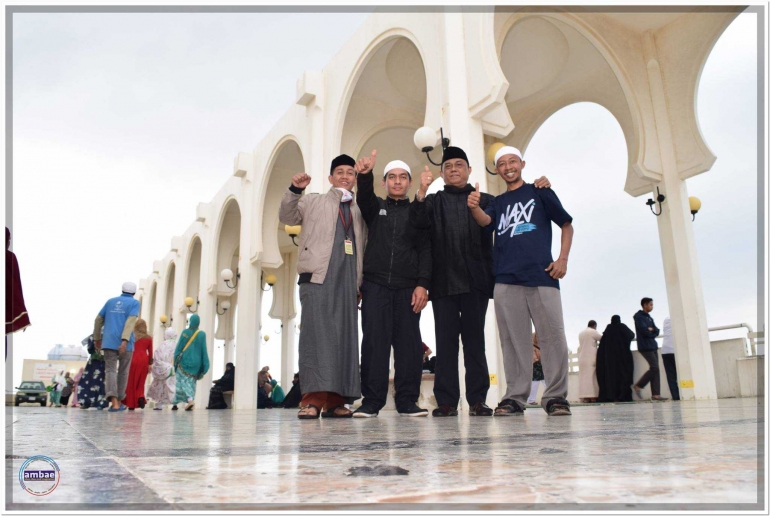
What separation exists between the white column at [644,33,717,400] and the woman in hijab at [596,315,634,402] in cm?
139

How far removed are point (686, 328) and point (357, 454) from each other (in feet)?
27.9

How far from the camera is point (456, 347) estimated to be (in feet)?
12.9

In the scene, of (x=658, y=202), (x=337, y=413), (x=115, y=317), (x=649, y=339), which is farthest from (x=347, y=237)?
(x=649, y=339)

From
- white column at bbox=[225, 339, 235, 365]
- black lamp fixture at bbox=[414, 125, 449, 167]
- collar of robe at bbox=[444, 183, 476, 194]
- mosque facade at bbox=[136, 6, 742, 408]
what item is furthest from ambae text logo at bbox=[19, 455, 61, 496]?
white column at bbox=[225, 339, 235, 365]

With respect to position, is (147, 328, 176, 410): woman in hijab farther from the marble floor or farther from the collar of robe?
the marble floor

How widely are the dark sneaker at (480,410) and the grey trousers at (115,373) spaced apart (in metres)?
6.10

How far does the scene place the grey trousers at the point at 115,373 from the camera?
26.9 feet

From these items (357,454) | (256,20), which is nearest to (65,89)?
(256,20)

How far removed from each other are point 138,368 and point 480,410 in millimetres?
6604

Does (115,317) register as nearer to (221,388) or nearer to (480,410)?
(221,388)

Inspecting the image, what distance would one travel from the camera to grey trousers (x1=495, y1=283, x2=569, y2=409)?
3561mm

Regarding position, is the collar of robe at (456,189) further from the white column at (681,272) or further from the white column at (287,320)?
the white column at (287,320)

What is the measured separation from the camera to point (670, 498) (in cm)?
72

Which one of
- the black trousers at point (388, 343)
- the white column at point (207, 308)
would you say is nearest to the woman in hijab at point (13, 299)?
the black trousers at point (388, 343)
